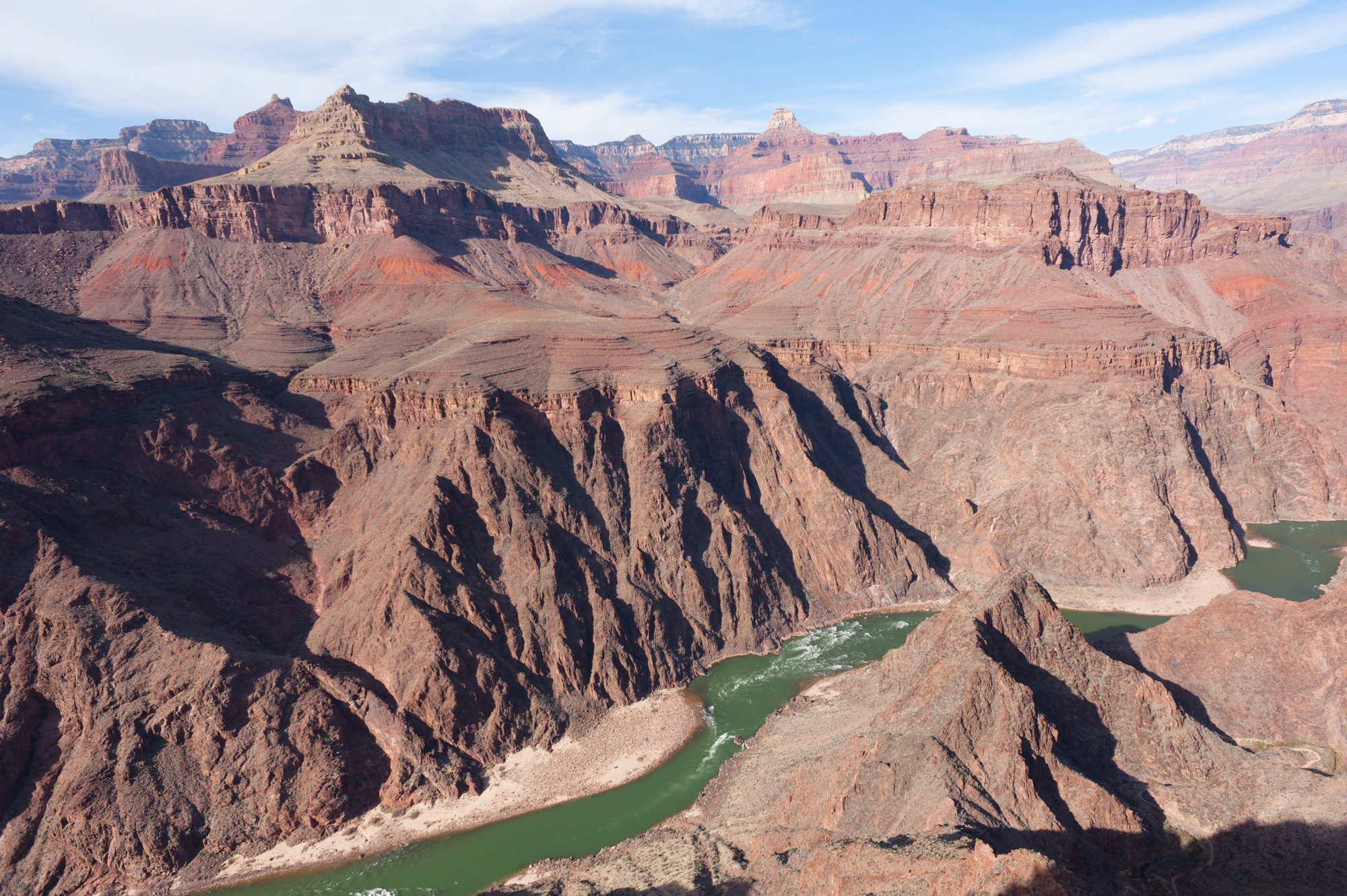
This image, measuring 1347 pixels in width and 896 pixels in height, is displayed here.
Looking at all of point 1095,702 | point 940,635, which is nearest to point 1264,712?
point 1095,702

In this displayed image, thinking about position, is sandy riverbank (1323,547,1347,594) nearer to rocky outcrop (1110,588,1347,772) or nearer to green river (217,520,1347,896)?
green river (217,520,1347,896)

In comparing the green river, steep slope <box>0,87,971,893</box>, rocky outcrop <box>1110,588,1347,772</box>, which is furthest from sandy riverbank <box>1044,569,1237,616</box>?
rocky outcrop <box>1110,588,1347,772</box>

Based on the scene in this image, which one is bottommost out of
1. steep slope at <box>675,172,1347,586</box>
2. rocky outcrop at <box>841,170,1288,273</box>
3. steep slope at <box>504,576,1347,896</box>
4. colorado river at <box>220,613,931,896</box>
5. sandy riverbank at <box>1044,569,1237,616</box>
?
colorado river at <box>220,613,931,896</box>

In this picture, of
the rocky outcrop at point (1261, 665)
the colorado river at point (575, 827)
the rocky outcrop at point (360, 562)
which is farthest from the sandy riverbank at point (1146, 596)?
the colorado river at point (575, 827)

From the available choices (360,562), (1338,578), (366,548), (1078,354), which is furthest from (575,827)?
(1078,354)

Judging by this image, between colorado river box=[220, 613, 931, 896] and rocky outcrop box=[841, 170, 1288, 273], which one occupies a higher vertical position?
rocky outcrop box=[841, 170, 1288, 273]

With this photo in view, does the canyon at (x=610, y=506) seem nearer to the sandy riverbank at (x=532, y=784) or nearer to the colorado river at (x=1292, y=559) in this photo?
the sandy riverbank at (x=532, y=784)

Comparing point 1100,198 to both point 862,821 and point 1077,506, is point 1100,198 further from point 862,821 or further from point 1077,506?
point 862,821
